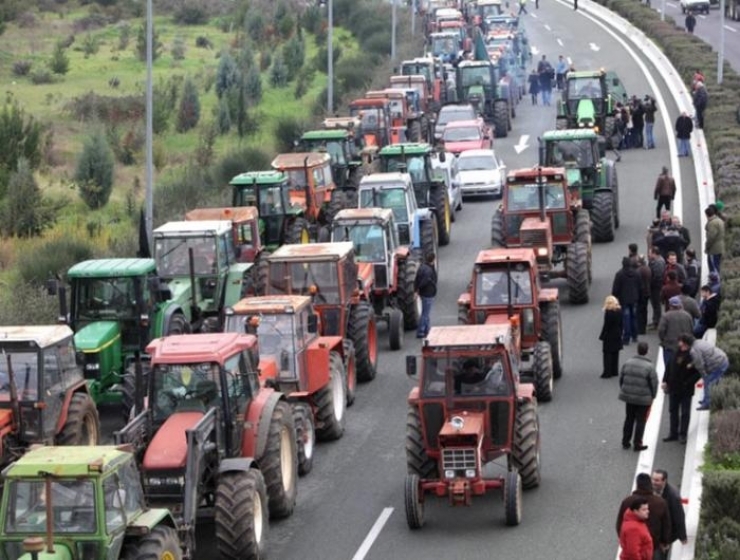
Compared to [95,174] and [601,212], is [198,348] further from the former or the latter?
[95,174]

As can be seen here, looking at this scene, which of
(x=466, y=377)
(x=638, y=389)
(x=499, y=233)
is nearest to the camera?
(x=466, y=377)

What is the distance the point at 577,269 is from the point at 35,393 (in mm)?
13065

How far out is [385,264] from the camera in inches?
1146

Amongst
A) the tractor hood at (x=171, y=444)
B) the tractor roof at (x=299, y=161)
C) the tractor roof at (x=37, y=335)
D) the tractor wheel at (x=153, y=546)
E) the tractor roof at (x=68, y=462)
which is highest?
the tractor roof at (x=299, y=161)

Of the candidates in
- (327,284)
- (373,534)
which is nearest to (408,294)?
(327,284)

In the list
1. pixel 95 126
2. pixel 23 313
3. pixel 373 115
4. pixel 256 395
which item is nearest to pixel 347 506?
pixel 256 395

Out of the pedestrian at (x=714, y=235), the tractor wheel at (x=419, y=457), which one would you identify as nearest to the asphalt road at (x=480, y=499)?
the tractor wheel at (x=419, y=457)

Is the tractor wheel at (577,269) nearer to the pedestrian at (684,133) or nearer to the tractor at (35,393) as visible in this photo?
the tractor at (35,393)

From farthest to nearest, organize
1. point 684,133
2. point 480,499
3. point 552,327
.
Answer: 1. point 684,133
2. point 552,327
3. point 480,499

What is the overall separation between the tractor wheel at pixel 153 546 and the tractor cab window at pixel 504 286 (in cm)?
1035

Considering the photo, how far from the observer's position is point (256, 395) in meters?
19.6

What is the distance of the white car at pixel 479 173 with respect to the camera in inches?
1678

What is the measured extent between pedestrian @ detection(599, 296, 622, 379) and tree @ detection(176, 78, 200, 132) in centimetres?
3594

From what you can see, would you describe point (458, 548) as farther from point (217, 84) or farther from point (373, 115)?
point (217, 84)
